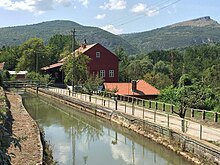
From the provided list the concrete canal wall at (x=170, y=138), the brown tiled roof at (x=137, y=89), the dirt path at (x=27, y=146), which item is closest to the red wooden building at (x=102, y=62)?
the brown tiled roof at (x=137, y=89)

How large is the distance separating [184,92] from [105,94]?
484 inches

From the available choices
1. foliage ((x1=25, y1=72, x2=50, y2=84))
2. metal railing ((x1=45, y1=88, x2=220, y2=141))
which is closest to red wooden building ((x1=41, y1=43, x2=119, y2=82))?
foliage ((x1=25, y1=72, x2=50, y2=84))

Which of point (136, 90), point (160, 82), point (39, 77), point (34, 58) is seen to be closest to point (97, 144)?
point (136, 90)

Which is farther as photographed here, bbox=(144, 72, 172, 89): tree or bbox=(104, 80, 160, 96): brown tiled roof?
bbox=(144, 72, 172, 89): tree

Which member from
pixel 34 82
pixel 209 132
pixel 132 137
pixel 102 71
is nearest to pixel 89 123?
pixel 132 137

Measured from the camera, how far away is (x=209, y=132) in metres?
18.3

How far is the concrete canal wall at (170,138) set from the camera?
50.1 ft

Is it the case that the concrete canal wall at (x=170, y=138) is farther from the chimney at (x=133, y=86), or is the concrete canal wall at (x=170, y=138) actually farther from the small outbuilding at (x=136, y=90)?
the chimney at (x=133, y=86)

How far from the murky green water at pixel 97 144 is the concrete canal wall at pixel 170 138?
0.36m

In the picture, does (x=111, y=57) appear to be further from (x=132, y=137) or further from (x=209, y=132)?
(x=209, y=132)

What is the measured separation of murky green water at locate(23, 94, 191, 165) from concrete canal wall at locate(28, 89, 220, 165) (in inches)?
14.2

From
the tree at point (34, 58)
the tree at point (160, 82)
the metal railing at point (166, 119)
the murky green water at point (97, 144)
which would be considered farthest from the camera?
the tree at point (34, 58)

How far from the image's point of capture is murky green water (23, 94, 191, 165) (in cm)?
1777

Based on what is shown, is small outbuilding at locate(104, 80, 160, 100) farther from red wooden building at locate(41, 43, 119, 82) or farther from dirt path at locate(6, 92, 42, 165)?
red wooden building at locate(41, 43, 119, 82)
